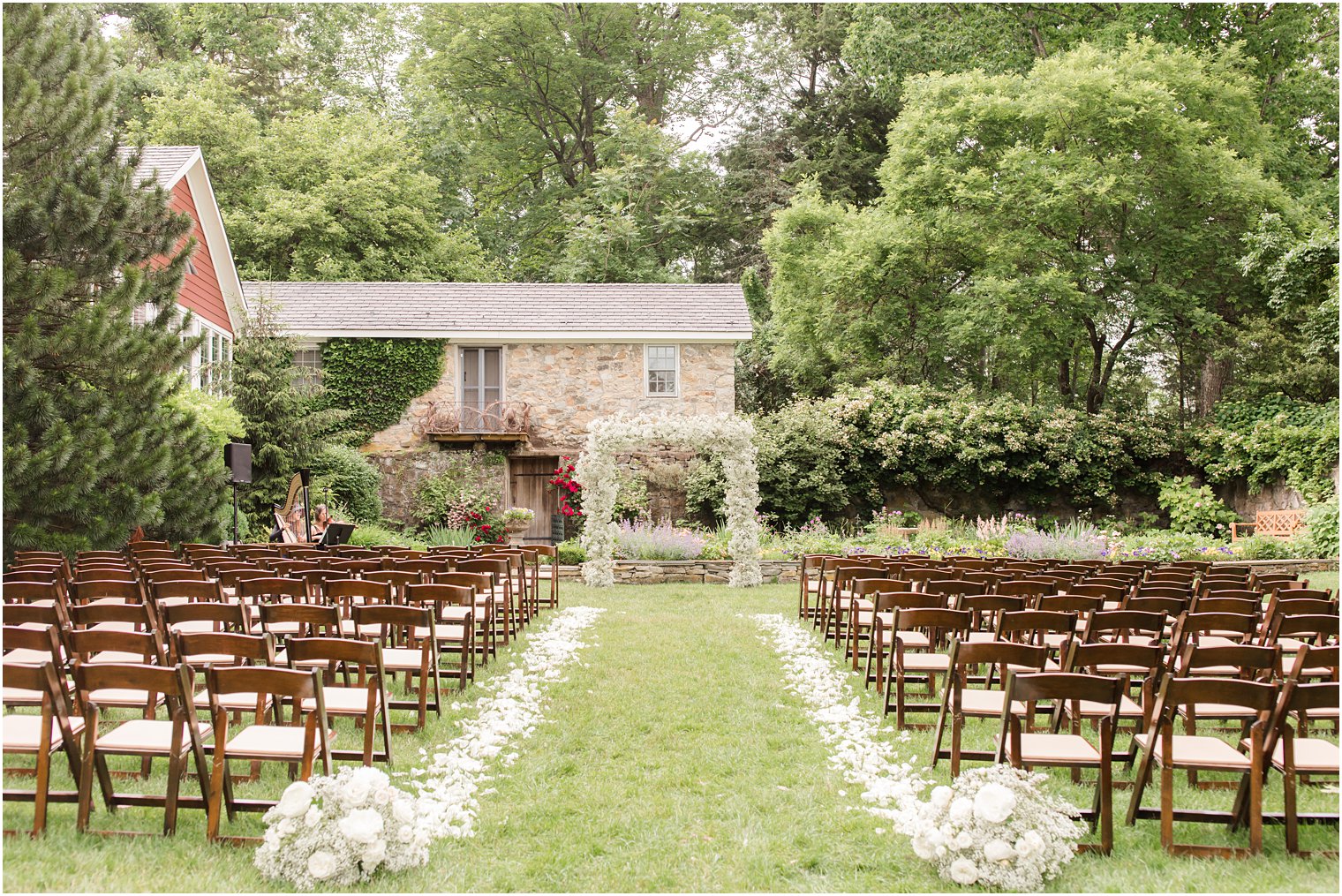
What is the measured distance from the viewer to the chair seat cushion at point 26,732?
452 cm

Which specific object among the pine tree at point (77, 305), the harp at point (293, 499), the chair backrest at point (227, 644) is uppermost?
the pine tree at point (77, 305)

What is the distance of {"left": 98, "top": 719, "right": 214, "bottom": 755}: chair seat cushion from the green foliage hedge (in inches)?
842

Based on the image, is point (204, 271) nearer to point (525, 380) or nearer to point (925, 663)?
point (525, 380)

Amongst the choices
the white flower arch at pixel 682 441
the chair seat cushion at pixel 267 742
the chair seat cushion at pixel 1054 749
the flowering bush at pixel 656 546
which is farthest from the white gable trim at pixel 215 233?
the chair seat cushion at pixel 1054 749

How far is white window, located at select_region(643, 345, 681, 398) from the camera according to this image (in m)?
23.6

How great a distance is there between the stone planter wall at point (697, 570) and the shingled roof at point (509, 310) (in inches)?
328

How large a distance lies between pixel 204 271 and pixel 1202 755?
19.9 m

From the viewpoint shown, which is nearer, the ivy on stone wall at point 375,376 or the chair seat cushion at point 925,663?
the chair seat cushion at point 925,663

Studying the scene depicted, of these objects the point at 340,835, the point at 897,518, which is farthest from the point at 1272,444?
the point at 340,835

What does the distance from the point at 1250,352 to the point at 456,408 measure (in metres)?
18.5

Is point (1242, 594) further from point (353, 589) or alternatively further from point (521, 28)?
point (521, 28)

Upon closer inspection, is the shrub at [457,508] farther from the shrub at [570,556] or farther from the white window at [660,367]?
the shrub at [570,556]

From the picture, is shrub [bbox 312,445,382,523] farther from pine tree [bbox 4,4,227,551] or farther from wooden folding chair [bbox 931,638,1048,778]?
wooden folding chair [bbox 931,638,1048,778]

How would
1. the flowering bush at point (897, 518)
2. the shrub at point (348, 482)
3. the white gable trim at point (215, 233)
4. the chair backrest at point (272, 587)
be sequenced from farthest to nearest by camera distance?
the flowering bush at point (897, 518)
the shrub at point (348, 482)
the white gable trim at point (215, 233)
the chair backrest at point (272, 587)
